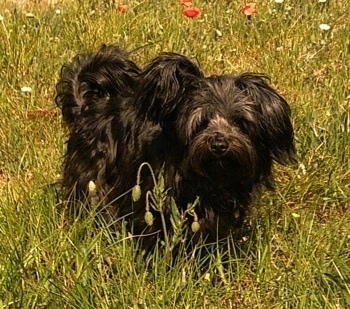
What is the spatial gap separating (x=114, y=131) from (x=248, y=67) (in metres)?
1.49

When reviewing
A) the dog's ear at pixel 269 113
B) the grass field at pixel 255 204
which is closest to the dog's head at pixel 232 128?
the dog's ear at pixel 269 113

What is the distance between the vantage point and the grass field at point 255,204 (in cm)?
275

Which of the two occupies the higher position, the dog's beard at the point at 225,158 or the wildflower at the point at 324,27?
the dog's beard at the point at 225,158

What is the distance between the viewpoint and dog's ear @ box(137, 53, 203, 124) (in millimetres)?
2852

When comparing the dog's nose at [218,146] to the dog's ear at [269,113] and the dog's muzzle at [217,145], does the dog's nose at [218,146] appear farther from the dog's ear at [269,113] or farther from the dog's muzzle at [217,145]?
the dog's ear at [269,113]

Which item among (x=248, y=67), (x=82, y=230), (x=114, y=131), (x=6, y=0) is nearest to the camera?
(x=82, y=230)

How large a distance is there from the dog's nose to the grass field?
0.43 m

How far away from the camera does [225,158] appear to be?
2.71m

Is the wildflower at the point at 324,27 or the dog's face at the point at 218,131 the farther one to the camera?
the wildflower at the point at 324,27

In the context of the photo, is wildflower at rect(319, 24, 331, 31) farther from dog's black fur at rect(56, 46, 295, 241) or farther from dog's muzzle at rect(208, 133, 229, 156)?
dog's muzzle at rect(208, 133, 229, 156)

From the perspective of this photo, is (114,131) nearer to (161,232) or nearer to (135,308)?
(161,232)

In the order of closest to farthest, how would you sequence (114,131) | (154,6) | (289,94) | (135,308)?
1. (135,308)
2. (114,131)
3. (289,94)
4. (154,6)

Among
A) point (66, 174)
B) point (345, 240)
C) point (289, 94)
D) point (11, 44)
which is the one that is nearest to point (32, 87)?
point (11, 44)

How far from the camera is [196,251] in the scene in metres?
3.07
